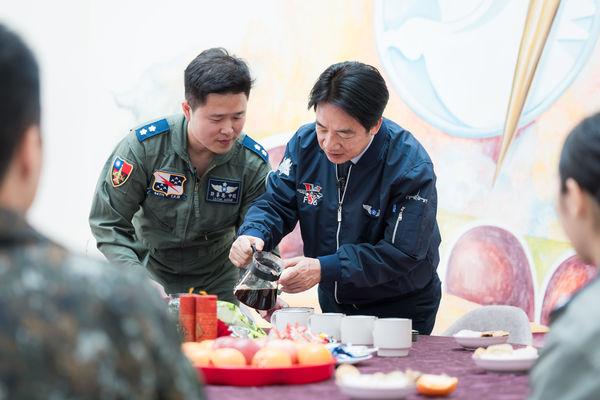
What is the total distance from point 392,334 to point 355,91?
2.90ft

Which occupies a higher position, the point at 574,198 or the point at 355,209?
the point at 574,198

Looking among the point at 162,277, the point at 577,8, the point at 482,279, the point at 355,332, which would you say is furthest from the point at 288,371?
the point at 577,8

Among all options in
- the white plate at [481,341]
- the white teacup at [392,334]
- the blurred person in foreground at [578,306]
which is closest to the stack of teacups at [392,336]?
the white teacup at [392,334]

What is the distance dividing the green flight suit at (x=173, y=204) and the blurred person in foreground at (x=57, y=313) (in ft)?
5.83

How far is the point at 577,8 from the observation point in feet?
11.4

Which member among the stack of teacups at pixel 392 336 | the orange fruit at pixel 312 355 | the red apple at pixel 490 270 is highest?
the orange fruit at pixel 312 355

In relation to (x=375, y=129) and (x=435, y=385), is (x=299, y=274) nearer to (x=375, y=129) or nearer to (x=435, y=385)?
(x=375, y=129)

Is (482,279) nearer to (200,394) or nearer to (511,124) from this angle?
(511,124)

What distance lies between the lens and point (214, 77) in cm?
243

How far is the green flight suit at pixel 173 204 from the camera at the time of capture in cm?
258

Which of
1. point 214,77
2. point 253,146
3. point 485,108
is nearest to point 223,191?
point 253,146

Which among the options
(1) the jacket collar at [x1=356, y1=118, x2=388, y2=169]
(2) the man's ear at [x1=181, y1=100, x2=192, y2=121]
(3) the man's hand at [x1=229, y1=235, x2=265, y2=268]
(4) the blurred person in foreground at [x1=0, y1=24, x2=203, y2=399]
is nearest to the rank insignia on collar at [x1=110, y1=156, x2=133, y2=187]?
(2) the man's ear at [x1=181, y1=100, x2=192, y2=121]

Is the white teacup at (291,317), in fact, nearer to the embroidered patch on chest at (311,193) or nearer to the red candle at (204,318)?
the red candle at (204,318)

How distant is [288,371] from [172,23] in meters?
3.38
